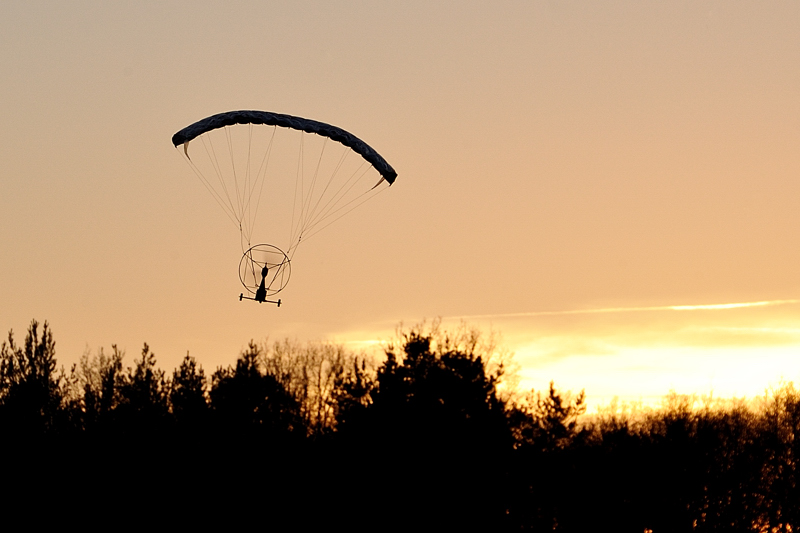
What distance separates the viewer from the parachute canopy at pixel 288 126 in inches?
1185

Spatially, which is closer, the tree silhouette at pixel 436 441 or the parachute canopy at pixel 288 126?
the parachute canopy at pixel 288 126

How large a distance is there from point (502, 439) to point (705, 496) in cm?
2127

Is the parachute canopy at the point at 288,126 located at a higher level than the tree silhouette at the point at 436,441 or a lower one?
higher

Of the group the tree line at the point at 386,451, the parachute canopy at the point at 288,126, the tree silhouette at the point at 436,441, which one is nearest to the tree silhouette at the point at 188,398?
the tree line at the point at 386,451

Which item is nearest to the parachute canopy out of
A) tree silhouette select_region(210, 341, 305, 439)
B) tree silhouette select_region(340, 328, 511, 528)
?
tree silhouette select_region(340, 328, 511, 528)

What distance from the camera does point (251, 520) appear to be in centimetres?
5403

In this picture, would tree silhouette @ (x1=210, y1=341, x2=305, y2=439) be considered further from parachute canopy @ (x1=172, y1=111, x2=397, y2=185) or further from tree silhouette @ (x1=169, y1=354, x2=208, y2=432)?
parachute canopy @ (x1=172, y1=111, x2=397, y2=185)

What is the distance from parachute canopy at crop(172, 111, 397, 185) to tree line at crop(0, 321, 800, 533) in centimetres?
1800

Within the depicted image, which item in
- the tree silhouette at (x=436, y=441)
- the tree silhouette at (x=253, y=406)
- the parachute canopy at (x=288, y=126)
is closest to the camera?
the parachute canopy at (x=288, y=126)

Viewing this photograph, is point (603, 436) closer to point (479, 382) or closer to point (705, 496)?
point (705, 496)

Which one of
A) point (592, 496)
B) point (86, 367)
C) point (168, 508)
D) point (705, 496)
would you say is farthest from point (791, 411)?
point (86, 367)

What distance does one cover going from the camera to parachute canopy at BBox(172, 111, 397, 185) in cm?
3009

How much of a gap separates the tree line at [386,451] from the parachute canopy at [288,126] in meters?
18.0

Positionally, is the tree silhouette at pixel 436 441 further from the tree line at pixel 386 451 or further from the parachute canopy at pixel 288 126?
the parachute canopy at pixel 288 126
